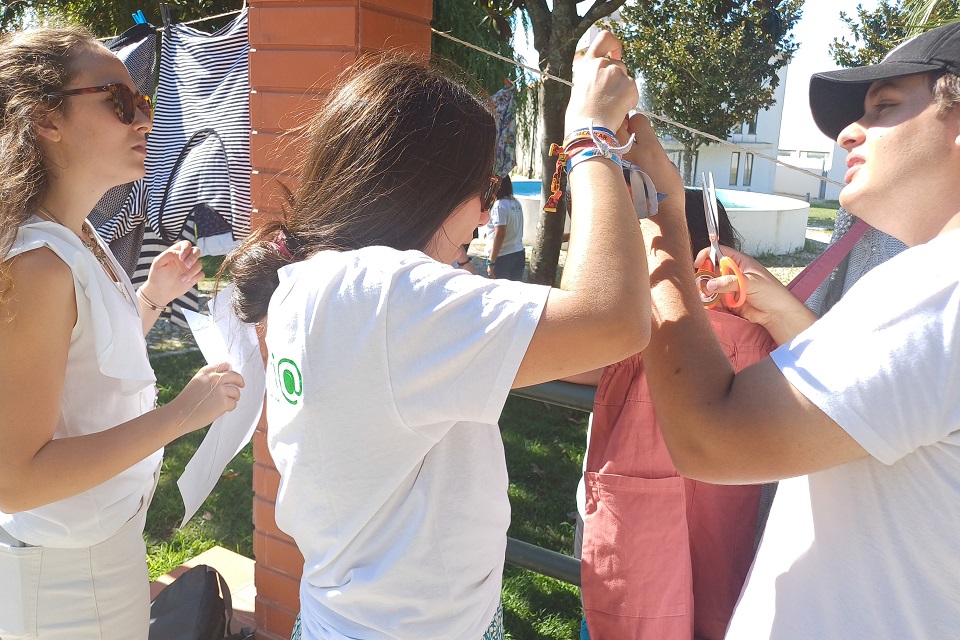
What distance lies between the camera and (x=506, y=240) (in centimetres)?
755

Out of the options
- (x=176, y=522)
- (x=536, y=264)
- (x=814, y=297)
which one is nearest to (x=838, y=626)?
(x=814, y=297)

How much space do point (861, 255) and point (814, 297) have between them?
0.45ft

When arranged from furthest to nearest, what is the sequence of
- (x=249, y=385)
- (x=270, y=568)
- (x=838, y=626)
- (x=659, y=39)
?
(x=659, y=39), (x=270, y=568), (x=249, y=385), (x=838, y=626)

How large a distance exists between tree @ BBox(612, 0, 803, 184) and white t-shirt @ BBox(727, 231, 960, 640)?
15.5 m

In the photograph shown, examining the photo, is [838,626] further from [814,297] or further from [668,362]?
[814,297]

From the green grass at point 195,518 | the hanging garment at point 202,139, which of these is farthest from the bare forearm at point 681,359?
the green grass at point 195,518

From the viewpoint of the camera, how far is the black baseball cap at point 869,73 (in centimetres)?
113

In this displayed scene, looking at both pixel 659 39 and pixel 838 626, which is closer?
pixel 838 626

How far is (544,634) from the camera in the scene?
10.6ft

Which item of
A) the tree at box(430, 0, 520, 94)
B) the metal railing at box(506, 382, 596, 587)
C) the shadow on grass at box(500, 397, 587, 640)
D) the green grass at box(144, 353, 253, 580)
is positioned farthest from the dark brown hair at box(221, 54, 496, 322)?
the tree at box(430, 0, 520, 94)

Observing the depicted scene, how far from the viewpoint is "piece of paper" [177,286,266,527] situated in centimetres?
172

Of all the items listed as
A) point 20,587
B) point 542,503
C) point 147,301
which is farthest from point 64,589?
point 542,503

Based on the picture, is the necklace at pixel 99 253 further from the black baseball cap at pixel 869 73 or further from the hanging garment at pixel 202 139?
the black baseball cap at pixel 869 73

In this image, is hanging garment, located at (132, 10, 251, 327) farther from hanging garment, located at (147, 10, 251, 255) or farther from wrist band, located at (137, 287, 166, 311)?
wrist band, located at (137, 287, 166, 311)
